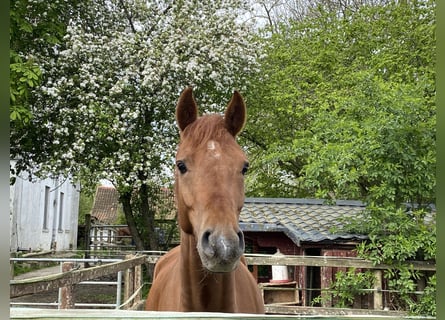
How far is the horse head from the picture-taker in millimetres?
1235

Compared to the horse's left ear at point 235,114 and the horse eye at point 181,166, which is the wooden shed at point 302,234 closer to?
the horse's left ear at point 235,114

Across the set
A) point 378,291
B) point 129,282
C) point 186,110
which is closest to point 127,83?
point 129,282

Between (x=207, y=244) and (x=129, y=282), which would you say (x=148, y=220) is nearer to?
(x=129, y=282)

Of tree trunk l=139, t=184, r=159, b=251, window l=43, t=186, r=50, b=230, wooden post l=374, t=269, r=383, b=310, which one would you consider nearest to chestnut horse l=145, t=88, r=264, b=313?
wooden post l=374, t=269, r=383, b=310

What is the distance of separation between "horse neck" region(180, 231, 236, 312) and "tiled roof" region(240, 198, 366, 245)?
3899 mm

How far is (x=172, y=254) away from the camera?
329 centimetres

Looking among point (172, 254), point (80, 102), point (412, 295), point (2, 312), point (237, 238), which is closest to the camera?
A: point (2, 312)

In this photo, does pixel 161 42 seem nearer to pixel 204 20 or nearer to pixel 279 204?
pixel 204 20

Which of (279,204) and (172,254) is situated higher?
(279,204)

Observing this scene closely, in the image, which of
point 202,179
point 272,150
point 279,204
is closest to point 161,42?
point 272,150

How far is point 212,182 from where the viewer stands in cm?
142

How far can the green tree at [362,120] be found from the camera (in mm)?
4664

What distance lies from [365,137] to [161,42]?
3953 mm

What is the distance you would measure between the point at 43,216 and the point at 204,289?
13716mm
